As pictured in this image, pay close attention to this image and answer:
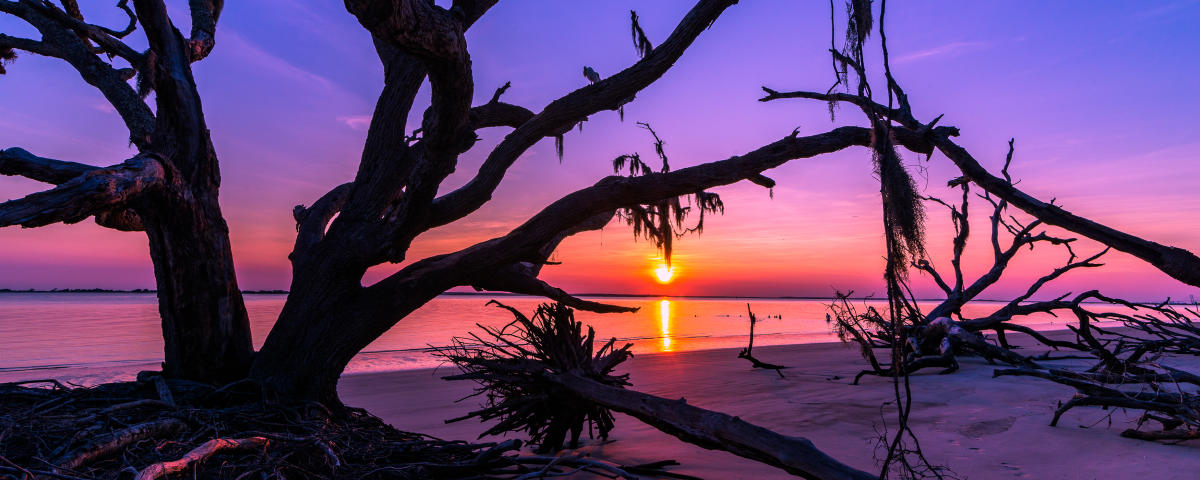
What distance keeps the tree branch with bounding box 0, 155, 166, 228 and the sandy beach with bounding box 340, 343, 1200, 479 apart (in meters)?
3.37

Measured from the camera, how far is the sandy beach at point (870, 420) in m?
3.69

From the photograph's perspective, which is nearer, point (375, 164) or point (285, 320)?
point (285, 320)

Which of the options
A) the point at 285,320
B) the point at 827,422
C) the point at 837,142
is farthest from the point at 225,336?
the point at 827,422

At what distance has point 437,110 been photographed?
3740 millimetres

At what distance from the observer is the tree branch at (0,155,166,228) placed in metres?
2.95

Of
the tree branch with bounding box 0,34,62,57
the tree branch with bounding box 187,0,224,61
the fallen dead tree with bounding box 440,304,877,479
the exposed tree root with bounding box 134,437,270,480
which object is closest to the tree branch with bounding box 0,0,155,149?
the tree branch with bounding box 0,34,62,57

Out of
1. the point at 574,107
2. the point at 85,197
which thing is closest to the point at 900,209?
the point at 574,107

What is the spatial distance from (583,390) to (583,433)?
1.91 m

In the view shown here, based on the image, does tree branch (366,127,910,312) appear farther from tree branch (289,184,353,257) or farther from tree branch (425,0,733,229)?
tree branch (289,184,353,257)

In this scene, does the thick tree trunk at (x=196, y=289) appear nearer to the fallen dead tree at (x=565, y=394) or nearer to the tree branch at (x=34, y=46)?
the fallen dead tree at (x=565, y=394)

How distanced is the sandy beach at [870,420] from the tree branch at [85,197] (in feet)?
11.1

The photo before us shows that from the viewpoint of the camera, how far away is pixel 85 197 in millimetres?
3168

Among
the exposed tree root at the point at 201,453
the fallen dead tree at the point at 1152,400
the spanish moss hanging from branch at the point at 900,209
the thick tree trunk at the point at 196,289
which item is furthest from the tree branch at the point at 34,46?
the fallen dead tree at the point at 1152,400

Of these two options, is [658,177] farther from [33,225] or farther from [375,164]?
[33,225]
